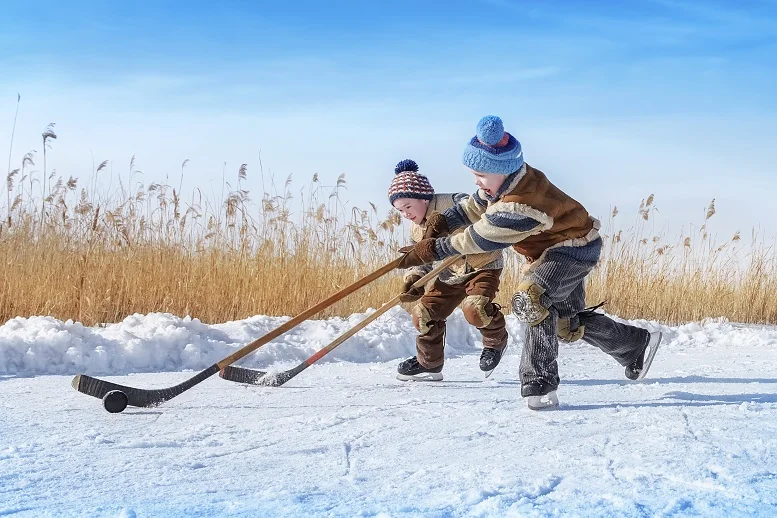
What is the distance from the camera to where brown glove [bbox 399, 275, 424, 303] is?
3.79 meters

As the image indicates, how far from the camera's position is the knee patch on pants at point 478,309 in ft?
13.0

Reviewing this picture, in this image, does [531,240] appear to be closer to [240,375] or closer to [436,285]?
[436,285]

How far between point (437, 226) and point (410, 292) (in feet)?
1.10

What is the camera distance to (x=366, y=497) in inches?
89.6

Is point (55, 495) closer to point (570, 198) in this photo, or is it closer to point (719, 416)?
point (570, 198)

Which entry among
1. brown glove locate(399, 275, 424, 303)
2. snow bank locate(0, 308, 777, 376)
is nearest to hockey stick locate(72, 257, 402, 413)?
brown glove locate(399, 275, 424, 303)

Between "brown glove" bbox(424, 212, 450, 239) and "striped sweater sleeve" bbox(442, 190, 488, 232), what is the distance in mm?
30

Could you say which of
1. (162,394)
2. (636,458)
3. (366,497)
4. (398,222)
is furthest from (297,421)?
(398,222)

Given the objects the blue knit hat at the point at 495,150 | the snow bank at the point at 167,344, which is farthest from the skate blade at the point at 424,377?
the blue knit hat at the point at 495,150

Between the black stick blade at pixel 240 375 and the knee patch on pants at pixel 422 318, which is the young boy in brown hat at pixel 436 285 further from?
the black stick blade at pixel 240 375

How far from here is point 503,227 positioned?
11.0 ft

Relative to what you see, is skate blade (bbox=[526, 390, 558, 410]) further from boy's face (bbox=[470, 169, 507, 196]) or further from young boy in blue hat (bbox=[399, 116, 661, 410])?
boy's face (bbox=[470, 169, 507, 196])

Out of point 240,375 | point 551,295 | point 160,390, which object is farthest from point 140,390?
point 551,295

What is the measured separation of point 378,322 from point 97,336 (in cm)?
192
